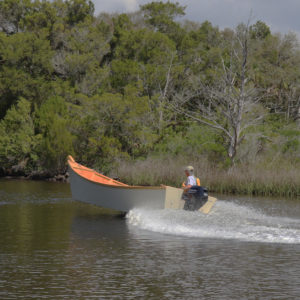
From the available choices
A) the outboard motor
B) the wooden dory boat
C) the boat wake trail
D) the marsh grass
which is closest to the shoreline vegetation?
the marsh grass

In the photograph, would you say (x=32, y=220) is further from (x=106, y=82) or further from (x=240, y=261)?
(x=106, y=82)

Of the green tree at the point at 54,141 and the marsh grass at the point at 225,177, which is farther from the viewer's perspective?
the green tree at the point at 54,141

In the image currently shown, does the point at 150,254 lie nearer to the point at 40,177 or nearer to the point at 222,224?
the point at 222,224

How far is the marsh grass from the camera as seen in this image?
2883cm

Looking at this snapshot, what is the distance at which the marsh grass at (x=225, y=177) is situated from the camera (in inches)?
1135

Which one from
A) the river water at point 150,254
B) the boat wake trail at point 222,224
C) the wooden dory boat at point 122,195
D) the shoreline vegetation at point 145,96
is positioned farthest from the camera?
the shoreline vegetation at point 145,96

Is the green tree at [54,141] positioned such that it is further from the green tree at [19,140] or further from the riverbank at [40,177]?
the green tree at [19,140]

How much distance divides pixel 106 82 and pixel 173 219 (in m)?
35.5

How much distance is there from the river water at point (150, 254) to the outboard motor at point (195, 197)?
0.92 feet

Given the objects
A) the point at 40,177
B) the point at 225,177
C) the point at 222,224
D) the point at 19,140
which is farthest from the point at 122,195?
the point at 19,140

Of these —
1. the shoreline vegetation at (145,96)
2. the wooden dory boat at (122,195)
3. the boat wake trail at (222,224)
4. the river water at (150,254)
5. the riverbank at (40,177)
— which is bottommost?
the riverbank at (40,177)

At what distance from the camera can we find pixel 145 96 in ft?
145

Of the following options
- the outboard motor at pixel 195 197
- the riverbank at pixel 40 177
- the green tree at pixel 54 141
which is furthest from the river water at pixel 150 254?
the green tree at pixel 54 141

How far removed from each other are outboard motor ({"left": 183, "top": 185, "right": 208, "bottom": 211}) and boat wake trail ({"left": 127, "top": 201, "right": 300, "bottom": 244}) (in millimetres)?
258
